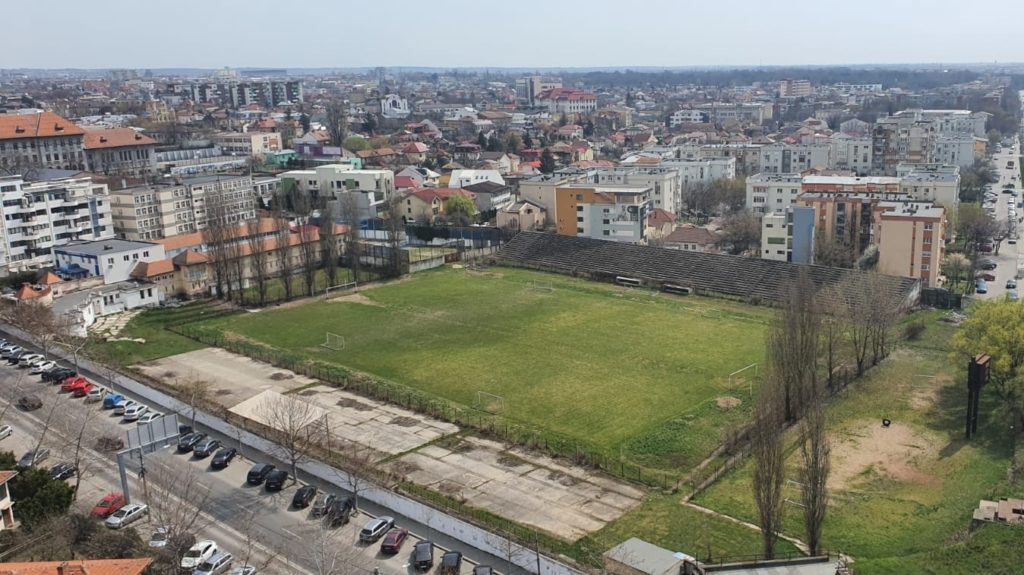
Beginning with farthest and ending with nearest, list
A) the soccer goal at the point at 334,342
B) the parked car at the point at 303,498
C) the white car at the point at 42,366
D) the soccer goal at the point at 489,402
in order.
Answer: the soccer goal at the point at 334,342
the white car at the point at 42,366
the soccer goal at the point at 489,402
the parked car at the point at 303,498

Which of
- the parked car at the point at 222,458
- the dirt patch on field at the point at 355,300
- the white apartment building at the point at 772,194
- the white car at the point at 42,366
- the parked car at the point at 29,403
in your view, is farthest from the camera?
the white apartment building at the point at 772,194

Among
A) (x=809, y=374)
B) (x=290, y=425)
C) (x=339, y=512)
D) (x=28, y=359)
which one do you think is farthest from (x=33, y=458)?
(x=809, y=374)

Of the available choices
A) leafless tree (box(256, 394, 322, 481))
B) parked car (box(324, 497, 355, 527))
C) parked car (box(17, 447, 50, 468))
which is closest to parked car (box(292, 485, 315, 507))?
parked car (box(324, 497, 355, 527))

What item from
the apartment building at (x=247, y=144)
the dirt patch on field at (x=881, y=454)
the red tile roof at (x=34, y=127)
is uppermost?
the red tile roof at (x=34, y=127)

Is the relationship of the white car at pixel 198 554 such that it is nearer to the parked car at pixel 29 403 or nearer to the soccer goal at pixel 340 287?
the parked car at pixel 29 403

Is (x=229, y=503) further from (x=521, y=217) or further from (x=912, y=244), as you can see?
(x=521, y=217)

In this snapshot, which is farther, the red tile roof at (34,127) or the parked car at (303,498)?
the red tile roof at (34,127)

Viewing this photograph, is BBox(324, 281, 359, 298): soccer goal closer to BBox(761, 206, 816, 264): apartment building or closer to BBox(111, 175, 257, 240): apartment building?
BBox(111, 175, 257, 240): apartment building

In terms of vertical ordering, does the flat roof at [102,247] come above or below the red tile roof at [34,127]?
below

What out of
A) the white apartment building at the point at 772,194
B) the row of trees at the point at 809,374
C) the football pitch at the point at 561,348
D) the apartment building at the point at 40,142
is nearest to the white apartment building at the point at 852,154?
the white apartment building at the point at 772,194
